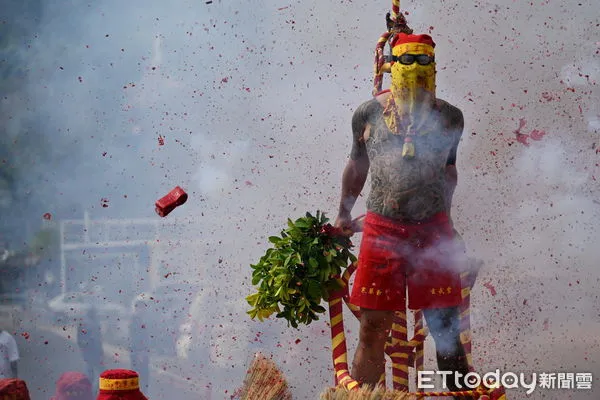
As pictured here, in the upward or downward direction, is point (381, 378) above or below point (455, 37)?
below

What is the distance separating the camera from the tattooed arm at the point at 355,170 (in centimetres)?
723

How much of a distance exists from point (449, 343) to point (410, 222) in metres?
0.80

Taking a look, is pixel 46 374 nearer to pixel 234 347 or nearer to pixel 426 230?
pixel 234 347

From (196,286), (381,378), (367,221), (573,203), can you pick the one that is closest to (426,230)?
(367,221)

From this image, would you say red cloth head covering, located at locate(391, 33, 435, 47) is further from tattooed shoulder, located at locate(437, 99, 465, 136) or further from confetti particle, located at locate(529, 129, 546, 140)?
confetti particle, located at locate(529, 129, 546, 140)

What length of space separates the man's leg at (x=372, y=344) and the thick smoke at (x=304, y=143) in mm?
1137

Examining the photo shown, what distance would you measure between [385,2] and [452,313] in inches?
103

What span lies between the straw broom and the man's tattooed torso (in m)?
1.25

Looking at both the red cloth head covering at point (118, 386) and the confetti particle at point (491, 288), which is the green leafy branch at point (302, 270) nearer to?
the red cloth head covering at point (118, 386)

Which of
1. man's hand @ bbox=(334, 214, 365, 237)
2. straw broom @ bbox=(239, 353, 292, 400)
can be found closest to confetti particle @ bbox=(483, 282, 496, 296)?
man's hand @ bbox=(334, 214, 365, 237)

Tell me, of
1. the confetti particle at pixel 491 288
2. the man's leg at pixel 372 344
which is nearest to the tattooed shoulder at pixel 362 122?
the man's leg at pixel 372 344

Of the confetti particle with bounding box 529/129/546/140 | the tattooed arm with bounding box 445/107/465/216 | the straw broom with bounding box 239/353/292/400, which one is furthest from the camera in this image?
the confetti particle with bounding box 529/129/546/140

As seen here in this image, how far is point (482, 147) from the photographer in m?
8.21

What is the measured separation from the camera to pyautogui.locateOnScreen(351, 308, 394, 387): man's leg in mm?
7047
